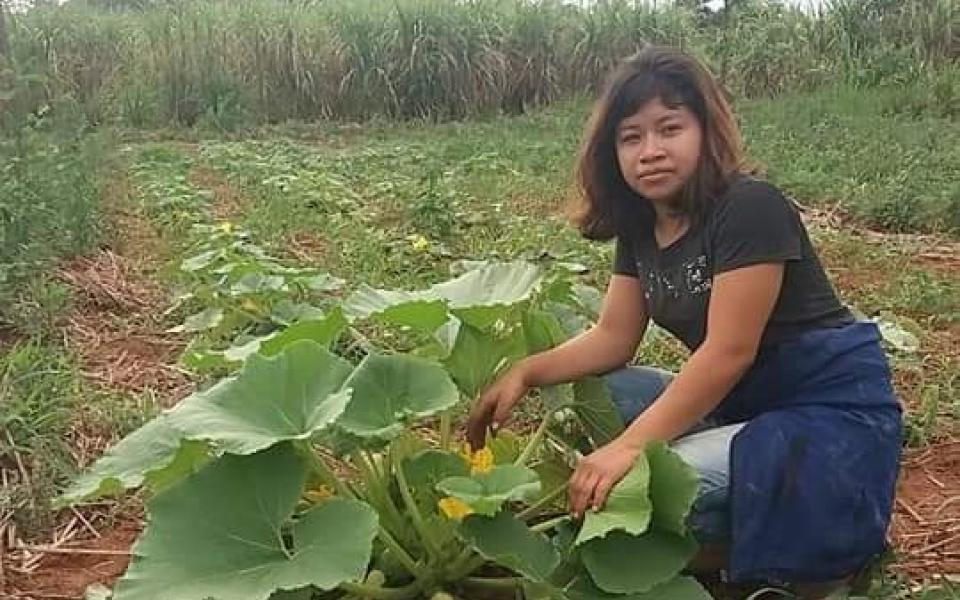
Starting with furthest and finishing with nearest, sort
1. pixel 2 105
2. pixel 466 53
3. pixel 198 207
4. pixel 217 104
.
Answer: pixel 466 53, pixel 217 104, pixel 198 207, pixel 2 105

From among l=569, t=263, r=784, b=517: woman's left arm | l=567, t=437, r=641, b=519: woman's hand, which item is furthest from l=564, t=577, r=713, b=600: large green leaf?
l=569, t=263, r=784, b=517: woman's left arm

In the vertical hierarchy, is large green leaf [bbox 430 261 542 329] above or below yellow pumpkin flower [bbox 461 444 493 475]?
above

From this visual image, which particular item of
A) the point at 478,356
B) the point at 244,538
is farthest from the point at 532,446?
the point at 244,538

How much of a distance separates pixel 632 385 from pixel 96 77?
11.1 meters

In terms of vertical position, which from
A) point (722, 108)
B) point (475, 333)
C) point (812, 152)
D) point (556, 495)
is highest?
point (722, 108)

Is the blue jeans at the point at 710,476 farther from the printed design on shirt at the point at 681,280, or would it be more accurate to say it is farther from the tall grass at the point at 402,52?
the tall grass at the point at 402,52

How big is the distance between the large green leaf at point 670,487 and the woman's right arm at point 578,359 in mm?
461

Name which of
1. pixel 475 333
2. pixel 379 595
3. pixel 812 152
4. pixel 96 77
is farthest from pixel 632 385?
pixel 96 77

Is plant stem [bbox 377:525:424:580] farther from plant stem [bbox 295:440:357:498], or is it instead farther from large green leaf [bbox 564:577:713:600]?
large green leaf [bbox 564:577:713:600]

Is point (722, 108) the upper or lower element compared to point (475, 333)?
upper

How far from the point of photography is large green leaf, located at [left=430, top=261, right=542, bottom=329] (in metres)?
2.09

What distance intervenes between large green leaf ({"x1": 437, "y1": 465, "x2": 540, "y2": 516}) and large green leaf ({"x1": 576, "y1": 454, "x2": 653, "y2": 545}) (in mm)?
94

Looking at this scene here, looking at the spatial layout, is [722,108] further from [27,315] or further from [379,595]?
[27,315]

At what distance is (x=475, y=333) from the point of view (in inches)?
85.7
